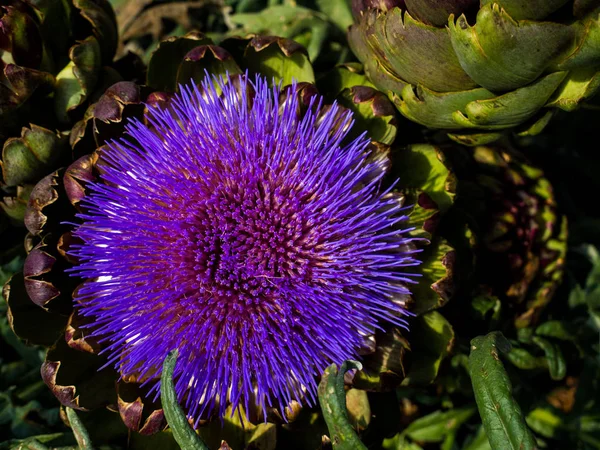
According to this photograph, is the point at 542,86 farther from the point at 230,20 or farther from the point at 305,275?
the point at 230,20

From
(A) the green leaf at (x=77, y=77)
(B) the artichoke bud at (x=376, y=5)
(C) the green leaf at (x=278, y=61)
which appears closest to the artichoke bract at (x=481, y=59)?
(B) the artichoke bud at (x=376, y=5)

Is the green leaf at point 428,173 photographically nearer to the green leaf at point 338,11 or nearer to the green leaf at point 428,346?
the green leaf at point 428,346

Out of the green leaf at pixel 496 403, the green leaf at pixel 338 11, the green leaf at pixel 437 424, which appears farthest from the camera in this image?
the green leaf at pixel 338 11

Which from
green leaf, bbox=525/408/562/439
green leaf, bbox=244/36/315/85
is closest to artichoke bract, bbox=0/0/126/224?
green leaf, bbox=244/36/315/85

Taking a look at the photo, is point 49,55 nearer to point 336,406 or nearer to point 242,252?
point 242,252

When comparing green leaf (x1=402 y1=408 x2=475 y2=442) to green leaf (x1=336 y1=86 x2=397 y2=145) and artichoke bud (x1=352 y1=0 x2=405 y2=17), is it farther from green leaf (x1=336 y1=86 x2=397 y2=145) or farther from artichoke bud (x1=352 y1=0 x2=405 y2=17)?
artichoke bud (x1=352 y1=0 x2=405 y2=17)

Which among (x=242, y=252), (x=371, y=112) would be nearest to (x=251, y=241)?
(x=242, y=252)
